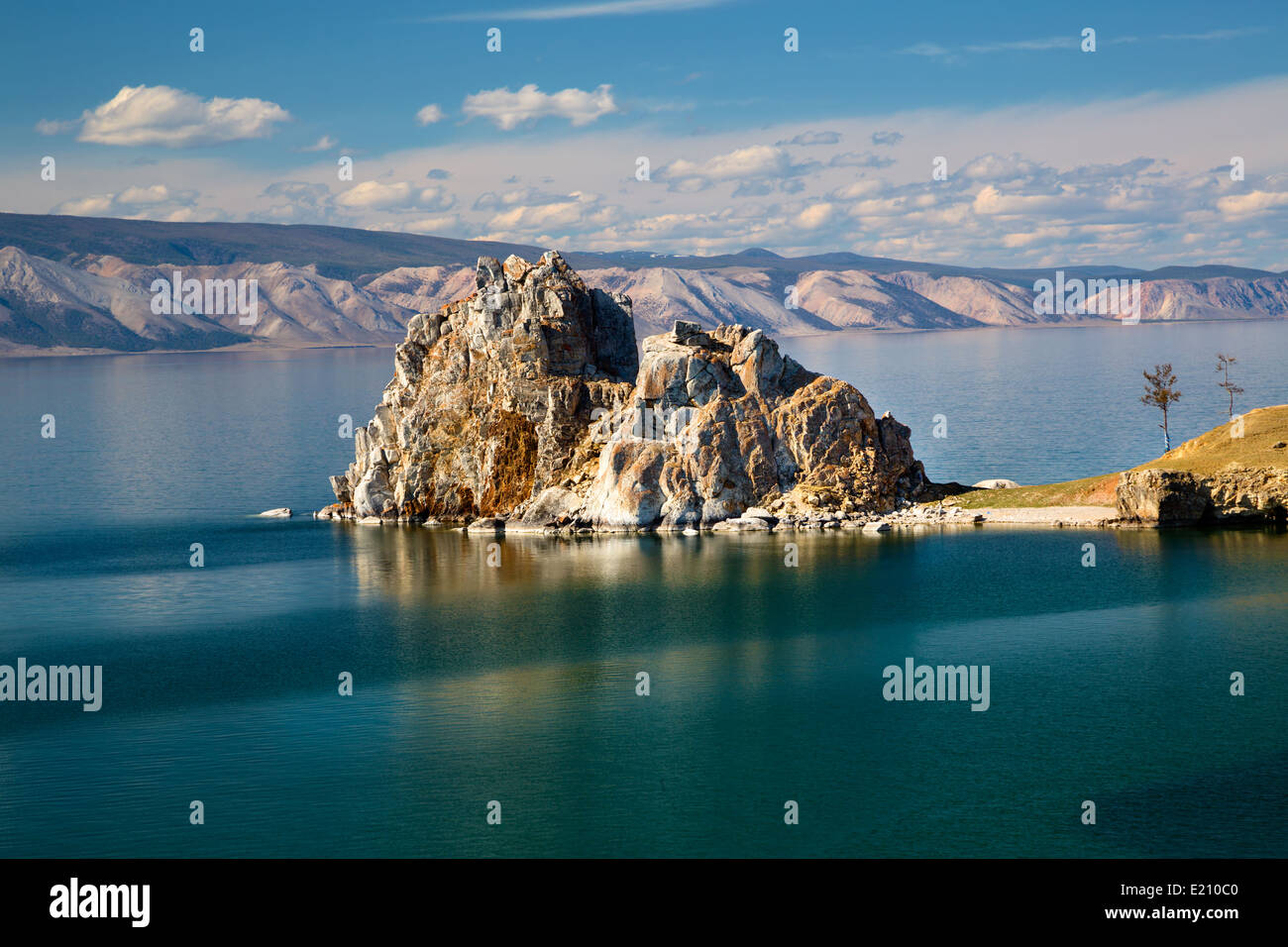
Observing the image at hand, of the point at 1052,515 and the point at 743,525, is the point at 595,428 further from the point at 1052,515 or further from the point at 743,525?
the point at 1052,515

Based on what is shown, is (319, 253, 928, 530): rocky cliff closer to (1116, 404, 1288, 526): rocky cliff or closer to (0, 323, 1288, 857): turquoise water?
(0, 323, 1288, 857): turquoise water

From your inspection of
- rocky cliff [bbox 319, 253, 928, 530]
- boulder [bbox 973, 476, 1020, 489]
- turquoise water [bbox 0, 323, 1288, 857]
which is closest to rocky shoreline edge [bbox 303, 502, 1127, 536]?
rocky cliff [bbox 319, 253, 928, 530]

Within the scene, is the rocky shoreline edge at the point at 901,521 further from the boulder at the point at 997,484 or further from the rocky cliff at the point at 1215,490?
the boulder at the point at 997,484

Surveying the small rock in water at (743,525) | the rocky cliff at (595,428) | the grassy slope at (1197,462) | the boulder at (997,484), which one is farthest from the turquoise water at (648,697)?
the boulder at (997,484)

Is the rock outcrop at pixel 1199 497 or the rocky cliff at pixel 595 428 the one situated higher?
the rocky cliff at pixel 595 428
